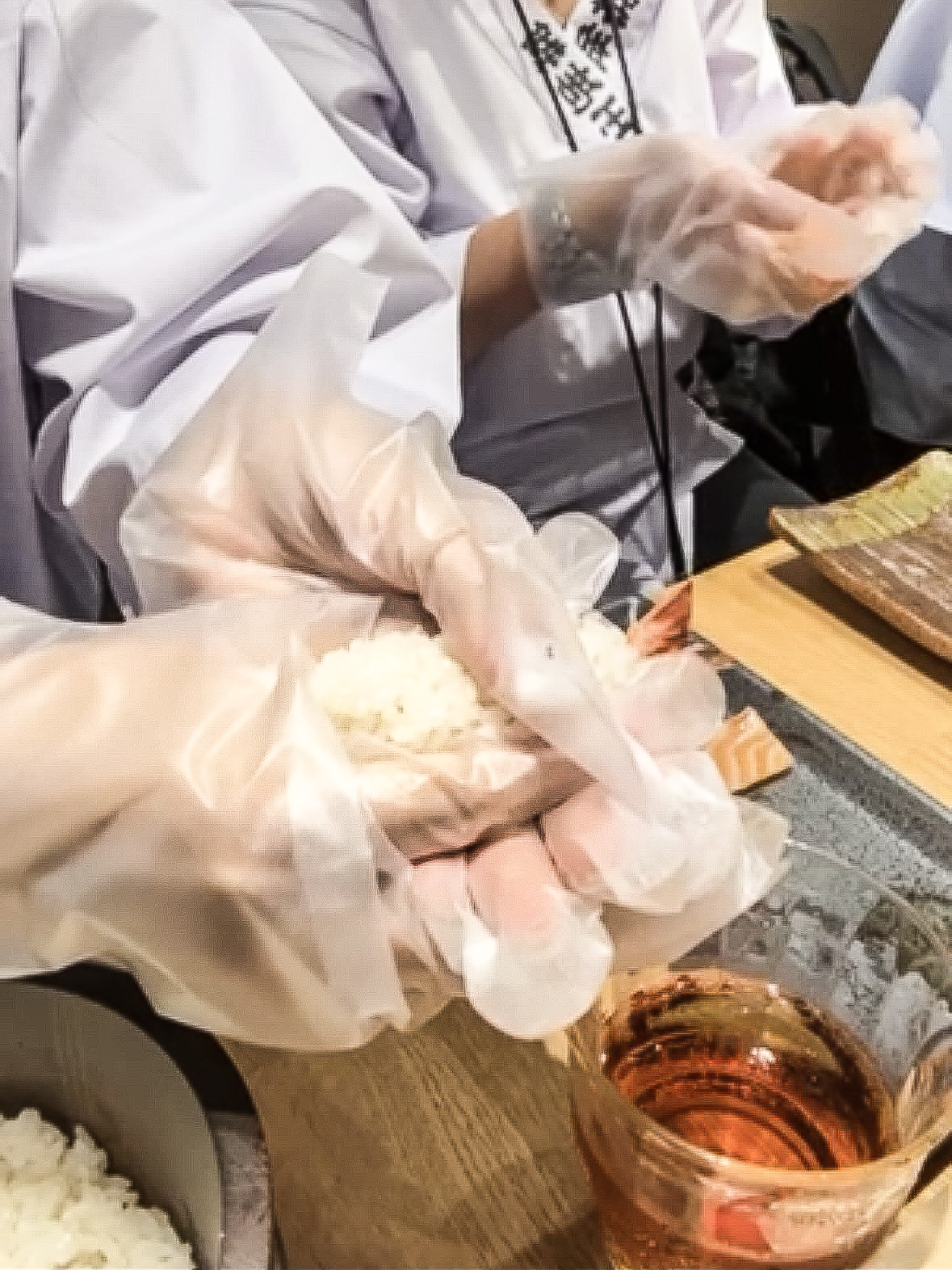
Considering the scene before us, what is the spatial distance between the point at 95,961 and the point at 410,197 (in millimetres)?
525

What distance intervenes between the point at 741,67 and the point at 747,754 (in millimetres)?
565

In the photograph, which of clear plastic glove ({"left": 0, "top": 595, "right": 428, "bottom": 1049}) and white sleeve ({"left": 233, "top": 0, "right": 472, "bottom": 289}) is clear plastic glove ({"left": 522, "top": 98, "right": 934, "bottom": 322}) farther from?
clear plastic glove ({"left": 0, "top": 595, "right": 428, "bottom": 1049})

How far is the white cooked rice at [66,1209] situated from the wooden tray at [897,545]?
0.46m

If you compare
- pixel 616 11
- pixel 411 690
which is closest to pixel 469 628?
pixel 411 690

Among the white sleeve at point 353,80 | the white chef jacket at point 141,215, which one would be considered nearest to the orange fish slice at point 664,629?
the white chef jacket at point 141,215

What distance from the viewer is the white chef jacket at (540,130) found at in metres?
0.81

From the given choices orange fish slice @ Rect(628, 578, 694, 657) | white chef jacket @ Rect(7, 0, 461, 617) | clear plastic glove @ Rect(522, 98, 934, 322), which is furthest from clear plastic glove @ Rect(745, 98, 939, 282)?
orange fish slice @ Rect(628, 578, 694, 657)

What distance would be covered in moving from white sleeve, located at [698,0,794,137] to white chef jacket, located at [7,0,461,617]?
1.26 feet

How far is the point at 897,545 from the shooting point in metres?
0.79

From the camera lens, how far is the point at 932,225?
114 centimetres

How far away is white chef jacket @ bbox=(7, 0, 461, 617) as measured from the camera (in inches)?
26.2

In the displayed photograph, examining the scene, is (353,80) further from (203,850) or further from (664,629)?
(203,850)

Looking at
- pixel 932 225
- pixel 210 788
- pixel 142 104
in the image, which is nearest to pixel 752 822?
pixel 210 788

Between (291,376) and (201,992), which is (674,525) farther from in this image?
(201,992)
